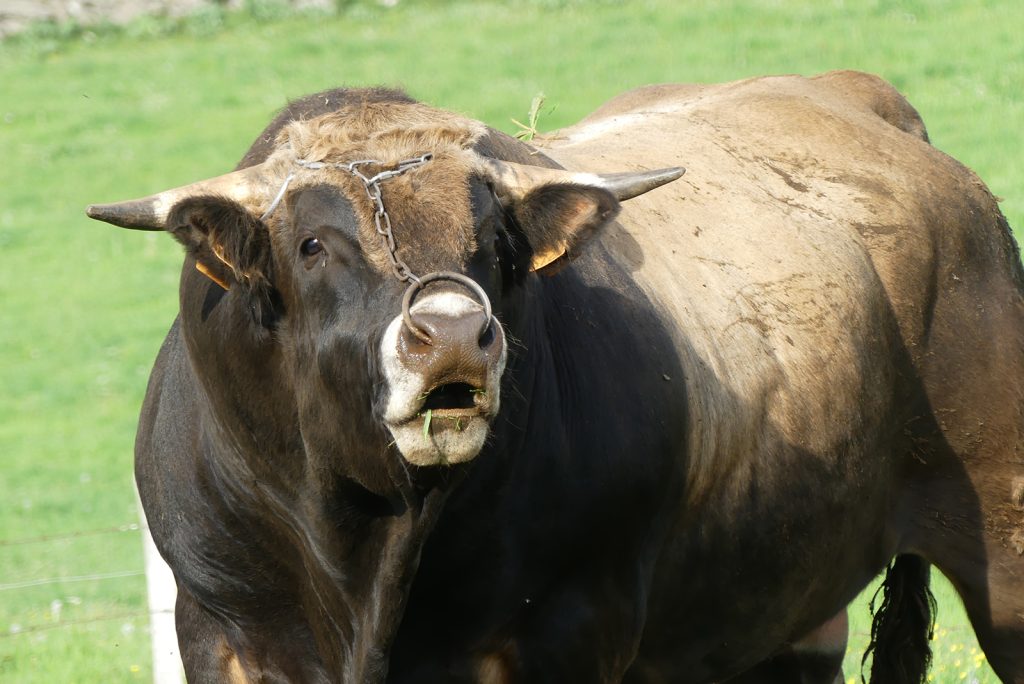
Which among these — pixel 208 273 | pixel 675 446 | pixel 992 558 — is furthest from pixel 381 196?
pixel 992 558

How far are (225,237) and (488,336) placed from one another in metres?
0.87

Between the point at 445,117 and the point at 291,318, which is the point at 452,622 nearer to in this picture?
the point at 291,318

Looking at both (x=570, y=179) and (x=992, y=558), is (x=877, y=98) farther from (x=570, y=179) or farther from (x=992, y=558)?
(x=570, y=179)

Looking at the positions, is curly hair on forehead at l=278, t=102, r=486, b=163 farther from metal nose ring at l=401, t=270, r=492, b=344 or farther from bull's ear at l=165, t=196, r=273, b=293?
metal nose ring at l=401, t=270, r=492, b=344

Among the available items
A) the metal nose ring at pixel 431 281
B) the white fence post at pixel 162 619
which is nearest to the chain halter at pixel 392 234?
the metal nose ring at pixel 431 281

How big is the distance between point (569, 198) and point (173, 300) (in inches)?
640

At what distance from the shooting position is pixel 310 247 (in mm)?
3840

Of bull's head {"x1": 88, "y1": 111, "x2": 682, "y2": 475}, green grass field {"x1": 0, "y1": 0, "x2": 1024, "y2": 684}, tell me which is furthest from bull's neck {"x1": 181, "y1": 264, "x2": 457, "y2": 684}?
green grass field {"x1": 0, "y1": 0, "x2": 1024, "y2": 684}

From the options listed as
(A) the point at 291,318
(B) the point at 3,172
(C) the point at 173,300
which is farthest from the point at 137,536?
(B) the point at 3,172

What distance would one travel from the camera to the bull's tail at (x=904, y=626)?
6.57m

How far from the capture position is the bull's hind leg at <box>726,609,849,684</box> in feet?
21.8

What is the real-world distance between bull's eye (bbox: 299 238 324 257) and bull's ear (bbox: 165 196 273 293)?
0.15m


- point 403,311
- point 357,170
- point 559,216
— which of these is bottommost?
point 559,216

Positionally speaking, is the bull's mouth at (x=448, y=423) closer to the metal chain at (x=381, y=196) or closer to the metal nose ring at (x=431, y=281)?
the metal nose ring at (x=431, y=281)
